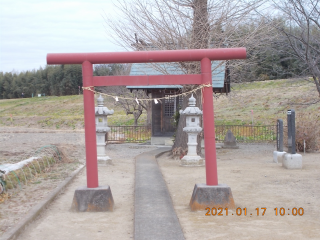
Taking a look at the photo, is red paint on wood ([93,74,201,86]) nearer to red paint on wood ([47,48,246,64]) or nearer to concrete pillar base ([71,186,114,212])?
red paint on wood ([47,48,246,64])

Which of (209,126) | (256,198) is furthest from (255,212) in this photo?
(209,126)

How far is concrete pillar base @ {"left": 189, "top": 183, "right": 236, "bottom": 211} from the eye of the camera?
641cm

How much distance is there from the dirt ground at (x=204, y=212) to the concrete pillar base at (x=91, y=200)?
6.3 inches

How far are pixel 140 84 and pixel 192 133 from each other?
21.4ft

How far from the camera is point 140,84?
258 inches

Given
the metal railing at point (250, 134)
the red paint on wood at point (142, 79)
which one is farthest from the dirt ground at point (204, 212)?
the metal railing at point (250, 134)

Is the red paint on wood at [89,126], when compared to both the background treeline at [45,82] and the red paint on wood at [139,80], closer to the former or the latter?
the red paint on wood at [139,80]

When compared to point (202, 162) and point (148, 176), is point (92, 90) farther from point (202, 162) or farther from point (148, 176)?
point (202, 162)

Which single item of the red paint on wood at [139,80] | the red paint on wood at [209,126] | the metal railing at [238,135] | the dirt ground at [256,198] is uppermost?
the red paint on wood at [139,80]

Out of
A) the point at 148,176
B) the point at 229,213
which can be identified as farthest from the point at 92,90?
the point at 148,176

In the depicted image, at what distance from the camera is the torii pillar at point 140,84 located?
6.44 metres

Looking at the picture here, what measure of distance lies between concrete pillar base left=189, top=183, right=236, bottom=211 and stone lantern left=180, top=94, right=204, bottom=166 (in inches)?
236

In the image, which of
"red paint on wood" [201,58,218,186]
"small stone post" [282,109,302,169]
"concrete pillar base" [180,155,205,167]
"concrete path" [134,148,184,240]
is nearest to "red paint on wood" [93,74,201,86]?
"red paint on wood" [201,58,218,186]

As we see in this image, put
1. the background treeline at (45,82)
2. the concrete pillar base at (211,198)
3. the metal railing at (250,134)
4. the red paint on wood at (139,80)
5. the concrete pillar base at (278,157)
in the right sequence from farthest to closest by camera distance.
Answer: the background treeline at (45,82), the metal railing at (250,134), the concrete pillar base at (278,157), the red paint on wood at (139,80), the concrete pillar base at (211,198)
